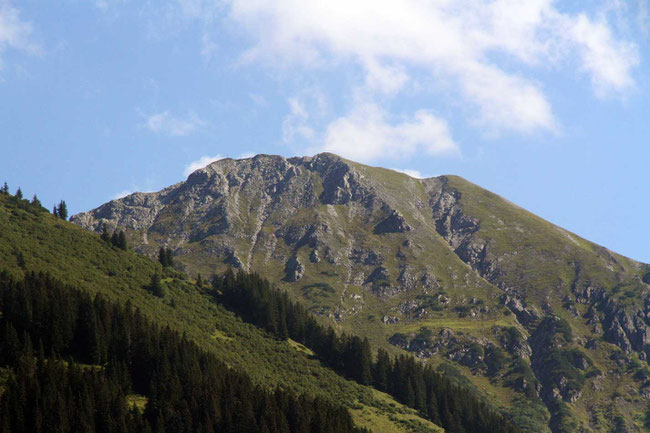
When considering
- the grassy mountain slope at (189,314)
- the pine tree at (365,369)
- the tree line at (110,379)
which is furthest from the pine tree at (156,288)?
the pine tree at (365,369)

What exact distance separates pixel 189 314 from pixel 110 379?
205ft

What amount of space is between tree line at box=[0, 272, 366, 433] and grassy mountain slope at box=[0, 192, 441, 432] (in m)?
21.6

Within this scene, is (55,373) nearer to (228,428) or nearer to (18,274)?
(228,428)

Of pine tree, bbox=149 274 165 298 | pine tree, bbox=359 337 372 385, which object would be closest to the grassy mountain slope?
pine tree, bbox=149 274 165 298

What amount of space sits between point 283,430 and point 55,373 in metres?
42.5

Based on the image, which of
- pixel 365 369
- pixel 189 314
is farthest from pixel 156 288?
pixel 365 369

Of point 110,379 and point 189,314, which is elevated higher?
point 189,314

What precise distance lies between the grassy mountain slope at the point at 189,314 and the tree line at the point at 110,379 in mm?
21624

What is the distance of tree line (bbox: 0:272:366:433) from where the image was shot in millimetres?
101375

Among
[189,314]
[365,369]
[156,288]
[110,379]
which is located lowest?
[110,379]

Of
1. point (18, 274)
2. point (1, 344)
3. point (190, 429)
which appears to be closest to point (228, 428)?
point (190, 429)

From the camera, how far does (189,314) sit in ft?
587

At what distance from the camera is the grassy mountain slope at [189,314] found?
162 meters

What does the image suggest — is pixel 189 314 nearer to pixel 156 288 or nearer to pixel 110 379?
pixel 156 288
